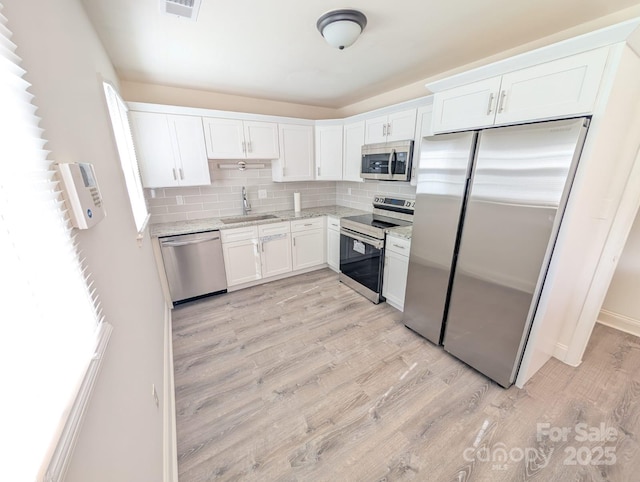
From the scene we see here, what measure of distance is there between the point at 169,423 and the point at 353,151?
3280 millimetres

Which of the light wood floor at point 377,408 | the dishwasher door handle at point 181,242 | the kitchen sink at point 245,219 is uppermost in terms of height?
the kitchen sink at point 245,219

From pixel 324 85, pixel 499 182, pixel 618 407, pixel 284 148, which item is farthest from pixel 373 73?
pixel 618 407

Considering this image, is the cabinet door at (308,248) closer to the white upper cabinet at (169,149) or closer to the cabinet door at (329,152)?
the cabinet door at (329,152)

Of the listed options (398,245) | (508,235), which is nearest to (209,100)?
(398,245)

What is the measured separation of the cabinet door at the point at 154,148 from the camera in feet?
8.61

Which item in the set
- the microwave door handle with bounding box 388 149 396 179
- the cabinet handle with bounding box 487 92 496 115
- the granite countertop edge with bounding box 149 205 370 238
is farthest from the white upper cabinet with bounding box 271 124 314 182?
the cabinet handle with bounding box 487 92 496 115

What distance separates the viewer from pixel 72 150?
90cm

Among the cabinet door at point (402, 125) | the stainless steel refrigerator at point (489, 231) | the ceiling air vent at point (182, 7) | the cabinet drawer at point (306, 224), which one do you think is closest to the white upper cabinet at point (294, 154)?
the cabinet drawer at point (306, 224)

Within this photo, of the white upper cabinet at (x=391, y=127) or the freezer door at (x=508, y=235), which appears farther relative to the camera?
the white upper cabinet at (x=391, y=127)

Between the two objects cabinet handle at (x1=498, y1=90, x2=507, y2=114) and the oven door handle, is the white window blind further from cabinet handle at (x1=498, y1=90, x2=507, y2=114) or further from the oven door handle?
the oven door handle

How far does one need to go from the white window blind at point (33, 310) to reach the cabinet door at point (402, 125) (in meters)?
2.75

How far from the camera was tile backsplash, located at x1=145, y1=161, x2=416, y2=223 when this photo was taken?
312 cm

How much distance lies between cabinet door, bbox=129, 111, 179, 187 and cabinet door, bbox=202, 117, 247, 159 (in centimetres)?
40

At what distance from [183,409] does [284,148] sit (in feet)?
9.97
